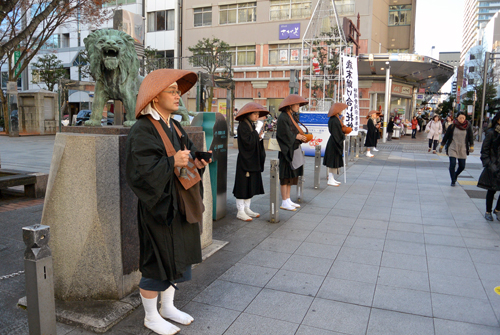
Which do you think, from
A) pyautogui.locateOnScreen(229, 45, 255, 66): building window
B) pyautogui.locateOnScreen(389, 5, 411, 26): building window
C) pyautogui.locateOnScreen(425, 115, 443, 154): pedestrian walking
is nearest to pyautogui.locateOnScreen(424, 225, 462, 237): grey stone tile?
pyautogui.locateOnScreen(425, 115, 443, 154): pedestrian walking

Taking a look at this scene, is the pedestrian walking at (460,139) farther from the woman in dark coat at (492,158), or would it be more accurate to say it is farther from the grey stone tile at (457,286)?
the grey stone tile at (457,286)

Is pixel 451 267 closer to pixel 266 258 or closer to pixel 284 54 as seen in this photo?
pixel 266 258

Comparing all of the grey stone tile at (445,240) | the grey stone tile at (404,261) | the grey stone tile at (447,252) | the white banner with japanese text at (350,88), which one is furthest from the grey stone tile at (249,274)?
the white banner with japanese text at (350,88)

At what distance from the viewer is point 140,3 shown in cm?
3550

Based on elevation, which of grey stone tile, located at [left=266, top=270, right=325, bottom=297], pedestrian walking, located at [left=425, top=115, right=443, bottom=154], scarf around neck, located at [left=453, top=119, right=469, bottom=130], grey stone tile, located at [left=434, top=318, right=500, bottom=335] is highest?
scarf around neck, located at [left=453, top=119, right=469, bottom=130]

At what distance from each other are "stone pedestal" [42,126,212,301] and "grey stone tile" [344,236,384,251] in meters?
2.85

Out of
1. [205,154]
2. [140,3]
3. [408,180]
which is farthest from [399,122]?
[205,154]

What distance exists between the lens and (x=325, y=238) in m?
5.30

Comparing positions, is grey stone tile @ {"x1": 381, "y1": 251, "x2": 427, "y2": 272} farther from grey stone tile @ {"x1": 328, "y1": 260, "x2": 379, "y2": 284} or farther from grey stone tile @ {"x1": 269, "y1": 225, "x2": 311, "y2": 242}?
grey stone tile @ {"x1": 269, "y1": 225, "x2": 311, "y2": 242}

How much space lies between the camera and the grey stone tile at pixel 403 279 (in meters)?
3.85

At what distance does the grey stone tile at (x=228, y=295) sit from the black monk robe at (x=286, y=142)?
3142 millimetres

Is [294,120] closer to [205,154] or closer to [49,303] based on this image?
[205,154]

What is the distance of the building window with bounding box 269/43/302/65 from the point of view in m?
30.5

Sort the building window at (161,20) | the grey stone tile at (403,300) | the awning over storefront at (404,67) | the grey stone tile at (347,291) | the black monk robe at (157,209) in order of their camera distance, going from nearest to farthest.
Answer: the black monk robe at (157,209) < the grey stone tile at (403,300) < the grey stone tile at (347,291) < the awning over storefront at (404,67) < the building window at (161,20)
